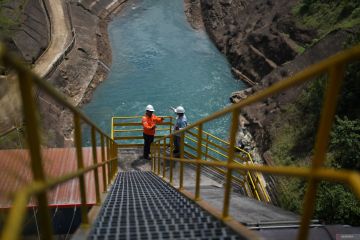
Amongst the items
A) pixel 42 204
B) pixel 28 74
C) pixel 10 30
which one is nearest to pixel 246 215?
pixel 42 204

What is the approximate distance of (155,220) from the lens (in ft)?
12.6

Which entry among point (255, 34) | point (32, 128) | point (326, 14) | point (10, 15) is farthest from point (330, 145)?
point (10, 15)

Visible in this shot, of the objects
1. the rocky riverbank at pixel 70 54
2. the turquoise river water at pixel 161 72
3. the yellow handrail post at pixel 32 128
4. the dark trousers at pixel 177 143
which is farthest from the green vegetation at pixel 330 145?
the rocky riverbank at pixel 70 54

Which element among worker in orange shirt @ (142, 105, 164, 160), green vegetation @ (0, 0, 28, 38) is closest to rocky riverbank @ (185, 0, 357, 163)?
worker in orange shirt @ (142, 105, 164, 160)

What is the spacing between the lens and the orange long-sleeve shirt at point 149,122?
31.5 feet

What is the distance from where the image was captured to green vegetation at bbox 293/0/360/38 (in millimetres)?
16859

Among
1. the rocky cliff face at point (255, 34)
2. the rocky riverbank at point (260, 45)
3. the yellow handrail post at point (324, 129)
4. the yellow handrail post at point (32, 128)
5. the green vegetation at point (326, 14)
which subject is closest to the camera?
the yellow handrail post at point (32, 128)

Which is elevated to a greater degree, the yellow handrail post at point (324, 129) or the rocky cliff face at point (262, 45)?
the rocky cliff face at point (262, 45)

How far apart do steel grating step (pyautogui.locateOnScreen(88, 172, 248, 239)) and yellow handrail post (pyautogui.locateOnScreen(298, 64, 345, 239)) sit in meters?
1.05

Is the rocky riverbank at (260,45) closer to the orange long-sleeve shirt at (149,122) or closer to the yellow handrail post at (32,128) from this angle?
the orange long-sleeve shirt at (149,122)

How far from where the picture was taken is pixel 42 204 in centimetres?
186

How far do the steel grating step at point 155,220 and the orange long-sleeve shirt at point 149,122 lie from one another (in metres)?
3.84

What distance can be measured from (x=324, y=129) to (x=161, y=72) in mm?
20239

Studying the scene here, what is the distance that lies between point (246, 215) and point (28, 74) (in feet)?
12.9
